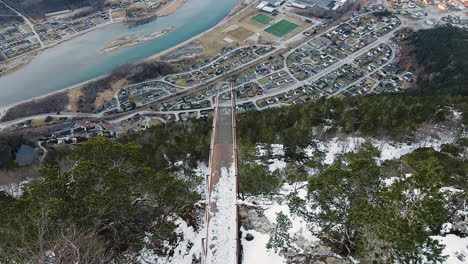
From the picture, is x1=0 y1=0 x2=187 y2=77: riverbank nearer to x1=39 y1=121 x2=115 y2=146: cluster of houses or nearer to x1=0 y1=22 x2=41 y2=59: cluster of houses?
x1=0 y1=22 x2=41 y2=59: cluster of houses

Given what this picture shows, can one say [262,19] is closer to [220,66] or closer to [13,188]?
[220,66]

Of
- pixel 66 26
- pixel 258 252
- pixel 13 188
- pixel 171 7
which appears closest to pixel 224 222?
pixel 258 252

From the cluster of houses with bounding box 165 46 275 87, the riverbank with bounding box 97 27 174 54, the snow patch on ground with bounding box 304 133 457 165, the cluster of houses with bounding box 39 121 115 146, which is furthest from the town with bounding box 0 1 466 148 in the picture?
the snow patch on ground with bounding box 304 133 457 165

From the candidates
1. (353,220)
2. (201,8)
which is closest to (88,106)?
(201,8)

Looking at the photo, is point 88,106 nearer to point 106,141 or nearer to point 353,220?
point 106,141

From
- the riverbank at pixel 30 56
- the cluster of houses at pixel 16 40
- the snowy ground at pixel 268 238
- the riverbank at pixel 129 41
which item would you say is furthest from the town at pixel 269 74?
the snowy ground at pixel 268 238

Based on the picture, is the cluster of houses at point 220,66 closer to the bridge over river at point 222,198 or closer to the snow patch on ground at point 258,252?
the bridge over river at point 222,198
